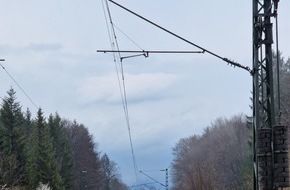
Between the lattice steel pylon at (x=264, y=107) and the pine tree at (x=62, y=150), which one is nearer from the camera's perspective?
the lattice steel pylon at (x=264, y=107)

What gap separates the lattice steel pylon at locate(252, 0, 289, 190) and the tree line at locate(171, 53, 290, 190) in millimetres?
22409

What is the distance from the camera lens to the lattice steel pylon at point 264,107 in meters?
11.0

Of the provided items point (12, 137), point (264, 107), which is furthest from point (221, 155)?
point (264, 107)

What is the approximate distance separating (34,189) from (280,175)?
135 feet

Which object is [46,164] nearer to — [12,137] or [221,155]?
[12,137]

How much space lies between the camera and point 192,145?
97.9 m

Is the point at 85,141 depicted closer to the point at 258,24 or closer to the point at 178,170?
the point at 178,170

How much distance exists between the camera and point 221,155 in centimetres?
7106

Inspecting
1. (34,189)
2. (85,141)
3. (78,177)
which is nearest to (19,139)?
(34,189)

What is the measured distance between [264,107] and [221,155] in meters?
60.6

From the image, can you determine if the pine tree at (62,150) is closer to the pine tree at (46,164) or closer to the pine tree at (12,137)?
the pine tree at (46,164)

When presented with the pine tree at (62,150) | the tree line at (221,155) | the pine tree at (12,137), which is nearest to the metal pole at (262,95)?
the tree line at (221,155)

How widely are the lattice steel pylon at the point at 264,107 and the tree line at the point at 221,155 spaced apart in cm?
2241

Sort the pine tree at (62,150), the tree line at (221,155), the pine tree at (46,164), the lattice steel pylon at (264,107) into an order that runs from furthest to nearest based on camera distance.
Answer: the pine tree at (62,150)
the pine tree at (46,164)
the tree line at (221,155)
the lattice steel pylon at (264,107)
